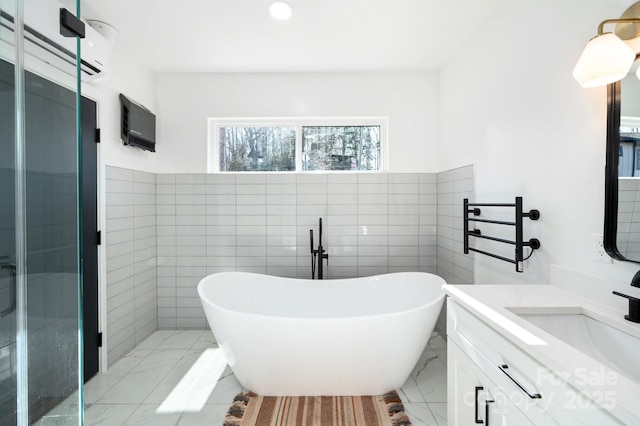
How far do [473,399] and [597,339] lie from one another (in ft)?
1.63

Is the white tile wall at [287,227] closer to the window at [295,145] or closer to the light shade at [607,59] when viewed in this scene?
the window at [295,145]

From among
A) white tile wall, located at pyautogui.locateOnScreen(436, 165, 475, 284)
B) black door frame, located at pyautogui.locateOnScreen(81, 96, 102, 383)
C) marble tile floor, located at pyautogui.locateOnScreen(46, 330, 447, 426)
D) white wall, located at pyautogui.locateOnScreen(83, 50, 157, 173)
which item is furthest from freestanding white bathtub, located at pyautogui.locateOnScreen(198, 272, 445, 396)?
white wall, located at pyautogui.locateOnScreen(83, 50, 157, 173)

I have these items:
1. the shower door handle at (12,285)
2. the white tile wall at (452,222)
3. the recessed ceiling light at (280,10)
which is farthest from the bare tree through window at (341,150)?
the shower door handle at (12,285)

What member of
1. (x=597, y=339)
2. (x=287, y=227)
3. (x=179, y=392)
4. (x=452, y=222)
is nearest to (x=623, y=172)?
(x=597, y=339)

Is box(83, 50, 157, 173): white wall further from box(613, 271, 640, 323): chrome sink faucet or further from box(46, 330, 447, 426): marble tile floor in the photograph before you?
box(613, 271, 640, 323): chrome sink faucet

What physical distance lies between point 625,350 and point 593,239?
497mm

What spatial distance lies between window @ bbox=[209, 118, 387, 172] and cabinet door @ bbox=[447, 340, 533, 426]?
6.85 feet

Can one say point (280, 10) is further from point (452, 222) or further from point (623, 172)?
point (452, 222)

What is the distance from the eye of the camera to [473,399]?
115 cm

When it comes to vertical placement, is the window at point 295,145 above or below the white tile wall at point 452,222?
above

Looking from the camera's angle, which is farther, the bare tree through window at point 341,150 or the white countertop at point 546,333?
the bare tree through window at point 341,150

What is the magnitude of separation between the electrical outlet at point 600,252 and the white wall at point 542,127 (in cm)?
2

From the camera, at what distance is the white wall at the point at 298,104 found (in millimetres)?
2885

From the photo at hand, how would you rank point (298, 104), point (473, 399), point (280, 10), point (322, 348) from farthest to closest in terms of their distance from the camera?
1. point (298, 104)
2. point (280, 10)
3. point (322, 348)
4. point (473, 399)
